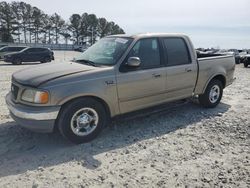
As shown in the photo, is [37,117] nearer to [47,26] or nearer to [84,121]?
[84,121]

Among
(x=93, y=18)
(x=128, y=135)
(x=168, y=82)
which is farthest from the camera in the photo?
(x=93, y=18)

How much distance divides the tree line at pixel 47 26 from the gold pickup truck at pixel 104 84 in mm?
69959

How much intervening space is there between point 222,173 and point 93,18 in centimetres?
8516

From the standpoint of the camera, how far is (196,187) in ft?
11.9

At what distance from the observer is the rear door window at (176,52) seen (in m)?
5.82

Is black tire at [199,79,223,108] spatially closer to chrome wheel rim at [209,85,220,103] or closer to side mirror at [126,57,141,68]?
chrome wheel rim at [209,85,220,103]

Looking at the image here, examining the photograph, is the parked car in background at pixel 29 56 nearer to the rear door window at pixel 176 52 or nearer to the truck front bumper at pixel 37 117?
the rear door window at pixel 176 52

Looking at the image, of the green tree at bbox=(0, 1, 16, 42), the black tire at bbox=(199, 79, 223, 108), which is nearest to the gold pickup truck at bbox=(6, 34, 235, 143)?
the black tire at bbox=(199, 79, 223, 108)

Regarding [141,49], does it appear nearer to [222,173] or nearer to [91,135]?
[91,135]

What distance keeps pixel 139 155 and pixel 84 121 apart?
1101 mm

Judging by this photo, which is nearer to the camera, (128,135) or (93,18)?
(128,135)

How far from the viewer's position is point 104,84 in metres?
4.82

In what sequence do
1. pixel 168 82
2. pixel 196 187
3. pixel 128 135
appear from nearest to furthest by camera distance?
pixel 196 187 → pixel 128 135 → pixel 168 82

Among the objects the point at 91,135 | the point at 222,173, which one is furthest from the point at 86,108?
the point at 222,173
